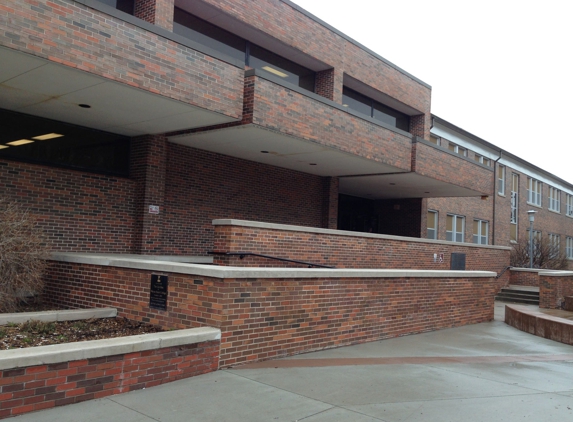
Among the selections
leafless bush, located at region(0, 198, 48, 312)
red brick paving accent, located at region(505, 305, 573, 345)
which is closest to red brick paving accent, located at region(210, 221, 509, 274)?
leafless bush, located at region(0, 198, 48, 312)

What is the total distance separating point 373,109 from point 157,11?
10.4 meters

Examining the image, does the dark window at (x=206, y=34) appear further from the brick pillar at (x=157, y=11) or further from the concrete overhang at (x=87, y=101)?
the concrete overhang at (x=87, y=101)

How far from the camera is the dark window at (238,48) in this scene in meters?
13.6

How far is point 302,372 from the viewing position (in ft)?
21.9

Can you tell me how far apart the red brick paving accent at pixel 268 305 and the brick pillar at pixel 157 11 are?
18.6 ft

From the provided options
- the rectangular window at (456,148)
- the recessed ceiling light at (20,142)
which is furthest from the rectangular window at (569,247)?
the recessed ceiling light at (20,142)

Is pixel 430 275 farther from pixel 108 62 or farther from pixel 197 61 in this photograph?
pixel 108 62

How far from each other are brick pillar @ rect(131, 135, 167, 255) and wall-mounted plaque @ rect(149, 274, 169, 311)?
18.3ft

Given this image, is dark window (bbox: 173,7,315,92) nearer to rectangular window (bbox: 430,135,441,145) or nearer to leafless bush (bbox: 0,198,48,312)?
leafless bush (bbox: 0,198,48,312)

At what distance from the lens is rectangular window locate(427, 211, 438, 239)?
2502cm

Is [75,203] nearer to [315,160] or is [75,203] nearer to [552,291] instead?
[315,160]

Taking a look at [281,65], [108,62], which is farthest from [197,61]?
[281,65]

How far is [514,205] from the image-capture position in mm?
35062

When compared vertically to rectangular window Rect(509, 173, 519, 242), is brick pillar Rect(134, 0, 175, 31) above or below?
above
